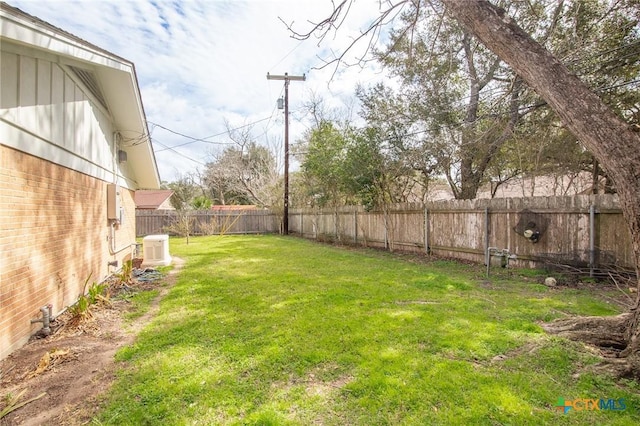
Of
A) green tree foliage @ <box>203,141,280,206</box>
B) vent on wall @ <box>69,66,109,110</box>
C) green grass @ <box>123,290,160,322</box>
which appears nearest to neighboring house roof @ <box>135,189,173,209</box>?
green tree foliage @ <box>203,141,280,206</box>

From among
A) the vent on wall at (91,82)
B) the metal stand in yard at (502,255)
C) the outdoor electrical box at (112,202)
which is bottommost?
the metal stand in yard at (502,255)

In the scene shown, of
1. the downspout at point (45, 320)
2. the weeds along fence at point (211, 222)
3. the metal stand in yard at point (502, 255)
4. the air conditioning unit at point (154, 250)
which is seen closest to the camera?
the downspout at point (45, 320)

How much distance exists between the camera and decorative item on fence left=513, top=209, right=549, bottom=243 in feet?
22.2

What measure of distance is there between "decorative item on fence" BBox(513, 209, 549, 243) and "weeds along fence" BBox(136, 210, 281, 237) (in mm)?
14126

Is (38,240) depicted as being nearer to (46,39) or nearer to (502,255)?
(46,39)

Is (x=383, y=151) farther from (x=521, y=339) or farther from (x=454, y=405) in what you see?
(x=454, y=405)

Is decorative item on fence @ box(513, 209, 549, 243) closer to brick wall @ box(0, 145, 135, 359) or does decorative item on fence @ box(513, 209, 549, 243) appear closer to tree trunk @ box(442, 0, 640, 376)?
tree trunk @ box(442, 0, 640, 376)

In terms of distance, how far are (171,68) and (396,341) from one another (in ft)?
43.3

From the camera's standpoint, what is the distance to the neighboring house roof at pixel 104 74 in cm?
317

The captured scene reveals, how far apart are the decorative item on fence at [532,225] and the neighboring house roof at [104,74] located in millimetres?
8654

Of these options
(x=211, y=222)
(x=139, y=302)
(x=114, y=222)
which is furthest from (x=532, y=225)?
(x=211, y=222)

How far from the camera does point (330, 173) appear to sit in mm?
12547

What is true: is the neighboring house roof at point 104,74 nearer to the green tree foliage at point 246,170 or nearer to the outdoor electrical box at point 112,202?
the outdoor electrical box at point 112,202

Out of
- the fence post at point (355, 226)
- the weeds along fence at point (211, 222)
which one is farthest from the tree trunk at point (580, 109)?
the weeds along fence at point (211, 222)
